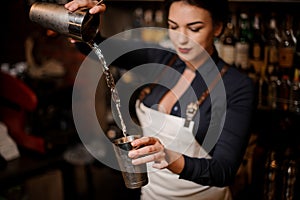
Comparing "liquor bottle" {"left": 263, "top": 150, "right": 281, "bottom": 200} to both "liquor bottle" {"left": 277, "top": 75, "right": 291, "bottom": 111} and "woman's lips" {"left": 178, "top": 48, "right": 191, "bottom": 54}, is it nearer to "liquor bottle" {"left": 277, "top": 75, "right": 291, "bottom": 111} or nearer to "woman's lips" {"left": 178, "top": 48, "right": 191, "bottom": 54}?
"liquor bottle" {"left": 277, "top": 75, "right": 291, "bottom": 111}

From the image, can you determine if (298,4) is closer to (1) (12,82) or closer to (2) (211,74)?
(2) (211,74)

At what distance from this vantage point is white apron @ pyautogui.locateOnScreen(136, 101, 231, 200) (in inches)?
63.0

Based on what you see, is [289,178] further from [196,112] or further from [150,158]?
[150,158]

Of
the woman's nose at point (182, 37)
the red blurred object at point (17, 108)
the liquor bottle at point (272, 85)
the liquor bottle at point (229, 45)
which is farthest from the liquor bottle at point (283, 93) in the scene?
the red blurred object at point (17, 108)

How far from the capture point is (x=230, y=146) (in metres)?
1.38

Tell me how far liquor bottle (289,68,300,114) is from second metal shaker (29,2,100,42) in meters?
1.00

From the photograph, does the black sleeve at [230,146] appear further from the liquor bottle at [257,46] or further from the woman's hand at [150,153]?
the liquor bottle at [257,46]

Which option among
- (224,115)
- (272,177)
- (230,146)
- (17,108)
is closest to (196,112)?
(224,115)

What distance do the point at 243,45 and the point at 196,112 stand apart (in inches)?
25.0

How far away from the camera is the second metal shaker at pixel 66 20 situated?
51.7 inches

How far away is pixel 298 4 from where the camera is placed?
6.63 ft

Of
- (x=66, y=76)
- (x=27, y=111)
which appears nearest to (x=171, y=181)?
(x=27, y=111)

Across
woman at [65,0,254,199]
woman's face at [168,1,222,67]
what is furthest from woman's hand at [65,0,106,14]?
woman's face at [168,1,222,67]

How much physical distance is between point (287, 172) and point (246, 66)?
67 centimetres
